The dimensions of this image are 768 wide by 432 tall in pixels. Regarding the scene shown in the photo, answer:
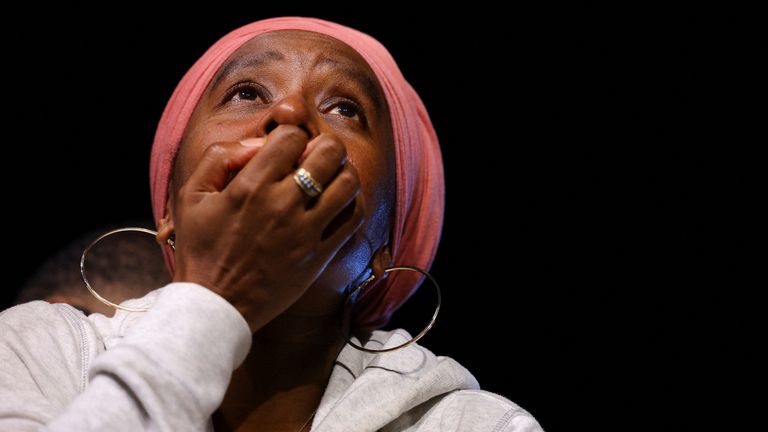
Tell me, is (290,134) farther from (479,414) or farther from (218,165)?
(479,414)

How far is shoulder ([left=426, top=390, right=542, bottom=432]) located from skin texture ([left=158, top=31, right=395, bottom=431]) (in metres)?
0.24

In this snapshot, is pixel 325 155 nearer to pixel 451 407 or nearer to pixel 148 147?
pixel 451 407

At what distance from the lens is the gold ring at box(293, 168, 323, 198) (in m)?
0.90

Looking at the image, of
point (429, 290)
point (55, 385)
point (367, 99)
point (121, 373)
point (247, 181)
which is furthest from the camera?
point (429, 290)

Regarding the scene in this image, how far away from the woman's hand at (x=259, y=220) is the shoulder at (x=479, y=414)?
1.34 feet

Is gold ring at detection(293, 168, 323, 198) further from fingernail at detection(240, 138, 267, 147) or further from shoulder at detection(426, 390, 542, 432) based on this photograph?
shoulder at detection(426, 390, 542, 432)

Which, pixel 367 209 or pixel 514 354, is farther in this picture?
pixel 514 354

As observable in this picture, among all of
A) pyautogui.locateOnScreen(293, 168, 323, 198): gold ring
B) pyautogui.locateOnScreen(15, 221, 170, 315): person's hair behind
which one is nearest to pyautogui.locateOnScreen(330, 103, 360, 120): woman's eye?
pyautogui.locateOnScreen(293, 168, 323, 198): gold ring

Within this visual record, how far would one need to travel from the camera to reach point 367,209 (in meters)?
1.19

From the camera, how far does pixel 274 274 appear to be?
0.90 m

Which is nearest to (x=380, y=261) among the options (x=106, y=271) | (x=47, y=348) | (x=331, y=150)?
(x=331, y=150)

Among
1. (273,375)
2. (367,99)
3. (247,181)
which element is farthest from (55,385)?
(367,99)

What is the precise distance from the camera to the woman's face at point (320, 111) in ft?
3.89

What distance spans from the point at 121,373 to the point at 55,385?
0.35 meters
